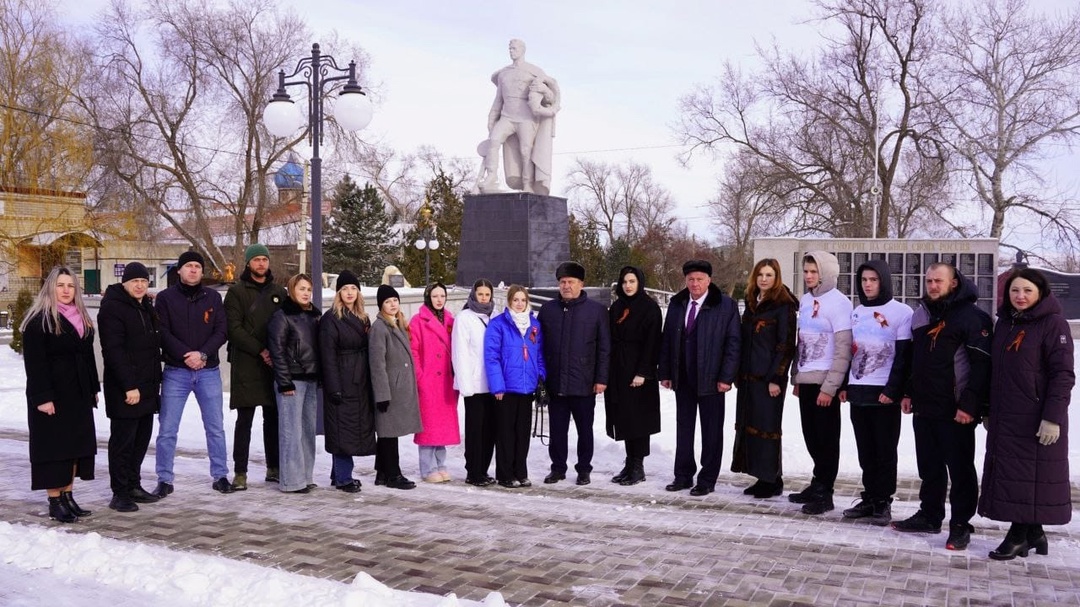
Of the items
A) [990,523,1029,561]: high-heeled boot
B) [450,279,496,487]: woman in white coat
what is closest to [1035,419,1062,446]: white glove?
[990,523,1029,561]: high-heeled boot

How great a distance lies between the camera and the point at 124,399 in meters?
6.37

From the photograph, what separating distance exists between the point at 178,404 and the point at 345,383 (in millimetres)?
1203

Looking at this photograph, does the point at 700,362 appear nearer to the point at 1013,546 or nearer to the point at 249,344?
the point at 1013,546

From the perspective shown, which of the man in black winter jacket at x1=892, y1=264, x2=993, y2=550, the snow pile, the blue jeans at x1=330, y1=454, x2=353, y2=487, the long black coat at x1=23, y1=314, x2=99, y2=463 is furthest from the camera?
the blue jeans at x1=330, y1=454, x2=353, y2=487

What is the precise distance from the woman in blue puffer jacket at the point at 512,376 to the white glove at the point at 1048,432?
3.62 m

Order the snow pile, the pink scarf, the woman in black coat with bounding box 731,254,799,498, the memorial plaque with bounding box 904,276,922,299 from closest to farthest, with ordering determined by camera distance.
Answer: the snow pile < the pink scarf < the woman in black coat with bounding box 731,254,799,498 < the memorial plaque with bounding box 904,276,922,299

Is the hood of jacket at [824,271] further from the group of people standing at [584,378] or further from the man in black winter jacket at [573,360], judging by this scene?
the man in black winter jacket at [573,360]

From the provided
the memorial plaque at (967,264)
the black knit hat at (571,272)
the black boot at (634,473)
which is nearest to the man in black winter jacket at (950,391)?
the black boot at (634,473)

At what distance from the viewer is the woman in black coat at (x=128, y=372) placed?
630 centimetres

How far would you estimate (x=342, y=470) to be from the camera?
707 centimetres

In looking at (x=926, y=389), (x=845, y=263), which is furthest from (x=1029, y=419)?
(x=845, y=263)

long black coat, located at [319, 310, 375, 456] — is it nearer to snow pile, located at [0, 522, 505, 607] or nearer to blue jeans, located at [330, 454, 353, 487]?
blue jeans, located at [330, 454, 353, 487]

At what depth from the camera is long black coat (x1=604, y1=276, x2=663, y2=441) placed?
7270 millimetres

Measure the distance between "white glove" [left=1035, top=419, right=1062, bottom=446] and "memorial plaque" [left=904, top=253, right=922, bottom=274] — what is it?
909 centimetres
